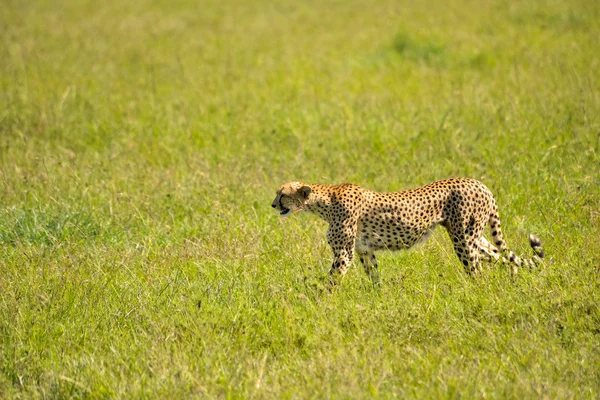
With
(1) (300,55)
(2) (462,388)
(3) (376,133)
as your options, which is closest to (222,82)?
(1) (300,55)

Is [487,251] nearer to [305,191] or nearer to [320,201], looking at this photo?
[320,201]

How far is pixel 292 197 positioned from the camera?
5.89 metres

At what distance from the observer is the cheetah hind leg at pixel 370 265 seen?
225 inches

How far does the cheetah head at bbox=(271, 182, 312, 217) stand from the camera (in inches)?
231

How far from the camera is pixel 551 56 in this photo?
1113cm

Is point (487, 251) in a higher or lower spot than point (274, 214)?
higher

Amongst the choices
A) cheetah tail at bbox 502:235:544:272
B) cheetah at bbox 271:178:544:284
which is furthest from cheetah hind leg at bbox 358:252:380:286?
cheetah tail at bbox 502:235:544:272

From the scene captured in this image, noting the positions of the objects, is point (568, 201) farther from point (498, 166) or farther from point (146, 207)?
point (146, 207)

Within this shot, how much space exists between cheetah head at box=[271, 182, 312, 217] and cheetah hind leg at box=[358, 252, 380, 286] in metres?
0.56

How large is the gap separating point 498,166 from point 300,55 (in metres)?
5.91

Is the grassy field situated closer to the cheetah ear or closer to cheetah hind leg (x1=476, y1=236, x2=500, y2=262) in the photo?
cheetah hind leg (x1=476, y1=236, x2=500, y2=262)

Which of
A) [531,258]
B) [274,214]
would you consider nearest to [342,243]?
[531,258]

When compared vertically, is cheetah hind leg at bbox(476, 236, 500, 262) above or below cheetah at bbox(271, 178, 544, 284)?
below

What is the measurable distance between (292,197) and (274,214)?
4.20ft
